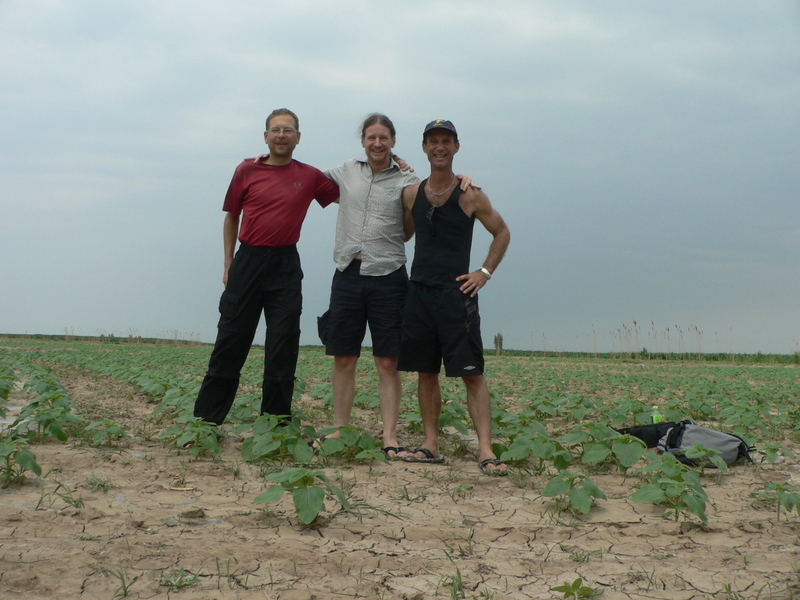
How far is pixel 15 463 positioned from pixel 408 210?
9.22ft

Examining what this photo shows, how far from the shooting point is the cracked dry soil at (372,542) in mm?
2344

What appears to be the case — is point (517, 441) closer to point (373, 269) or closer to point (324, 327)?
point (373, 269)

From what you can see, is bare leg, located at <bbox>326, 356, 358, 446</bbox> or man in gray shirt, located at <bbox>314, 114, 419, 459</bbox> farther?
bare leg, located at <bbox>326, 356, 358, 446</bbox>

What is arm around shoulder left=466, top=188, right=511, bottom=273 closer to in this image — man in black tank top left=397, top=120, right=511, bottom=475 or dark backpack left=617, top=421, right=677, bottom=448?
man in black tank top left=397, top=120, right=511, bottom=475

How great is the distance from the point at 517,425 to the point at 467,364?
48.2 inches

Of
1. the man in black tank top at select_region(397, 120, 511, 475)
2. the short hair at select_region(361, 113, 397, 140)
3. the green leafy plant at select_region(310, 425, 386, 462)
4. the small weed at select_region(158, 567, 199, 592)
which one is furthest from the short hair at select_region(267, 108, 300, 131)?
the small weed at select_region(158, 567, 199, 592)

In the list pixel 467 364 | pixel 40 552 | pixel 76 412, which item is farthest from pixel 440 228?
pixel 76 412

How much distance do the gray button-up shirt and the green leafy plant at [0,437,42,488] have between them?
2.23 metres

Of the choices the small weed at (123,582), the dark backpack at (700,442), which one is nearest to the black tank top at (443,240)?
the dark backpack at (700,442)

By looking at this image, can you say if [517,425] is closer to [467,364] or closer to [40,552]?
[467,364]

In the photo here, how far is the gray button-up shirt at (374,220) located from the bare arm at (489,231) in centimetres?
55

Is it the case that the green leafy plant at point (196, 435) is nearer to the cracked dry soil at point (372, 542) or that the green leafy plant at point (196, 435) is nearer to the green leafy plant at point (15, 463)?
the cracked dry soil at point (372, 542)

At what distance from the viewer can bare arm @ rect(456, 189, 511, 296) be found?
4.21m

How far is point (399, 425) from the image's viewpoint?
625 centimetres
